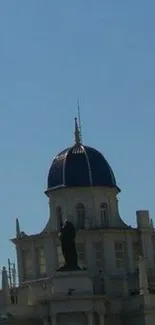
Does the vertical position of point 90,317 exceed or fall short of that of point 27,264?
it falls short

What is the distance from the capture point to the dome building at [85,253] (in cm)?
7600

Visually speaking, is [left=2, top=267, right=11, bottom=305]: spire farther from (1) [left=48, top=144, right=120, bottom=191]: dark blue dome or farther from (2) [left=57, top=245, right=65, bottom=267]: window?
(1) [left=48, top=144, right=120, bottom=191]: dark blue dome

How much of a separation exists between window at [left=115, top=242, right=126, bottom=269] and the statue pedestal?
7684mm

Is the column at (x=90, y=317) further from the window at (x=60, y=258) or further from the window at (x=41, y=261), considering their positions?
the window at (x=41, y=261)

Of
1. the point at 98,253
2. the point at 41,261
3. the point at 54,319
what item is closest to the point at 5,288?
the point at 54,319

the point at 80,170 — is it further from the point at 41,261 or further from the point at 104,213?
the point at 41,261

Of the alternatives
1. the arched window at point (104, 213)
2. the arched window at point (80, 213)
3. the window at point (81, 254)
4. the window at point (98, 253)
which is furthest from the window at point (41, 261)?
the arched window at point (104, 213)

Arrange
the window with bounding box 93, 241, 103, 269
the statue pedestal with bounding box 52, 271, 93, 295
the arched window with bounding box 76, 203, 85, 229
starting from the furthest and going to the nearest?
the arched window with bounding box 76, 203, 85, 229, the window with bounding box 93, 241, 103, 269, the statue pedestal with bounding box 52, 271, 93, 295

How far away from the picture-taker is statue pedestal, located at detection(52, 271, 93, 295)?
2963 inches

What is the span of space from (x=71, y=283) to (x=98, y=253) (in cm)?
→ 780

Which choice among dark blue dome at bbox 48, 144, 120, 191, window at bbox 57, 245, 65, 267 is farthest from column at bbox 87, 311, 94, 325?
dark blue dome at bbox 48, 144, 120, 191

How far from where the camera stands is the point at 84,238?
82875mm

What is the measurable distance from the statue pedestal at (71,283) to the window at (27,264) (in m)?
9.18

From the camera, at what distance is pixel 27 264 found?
85625 mm
